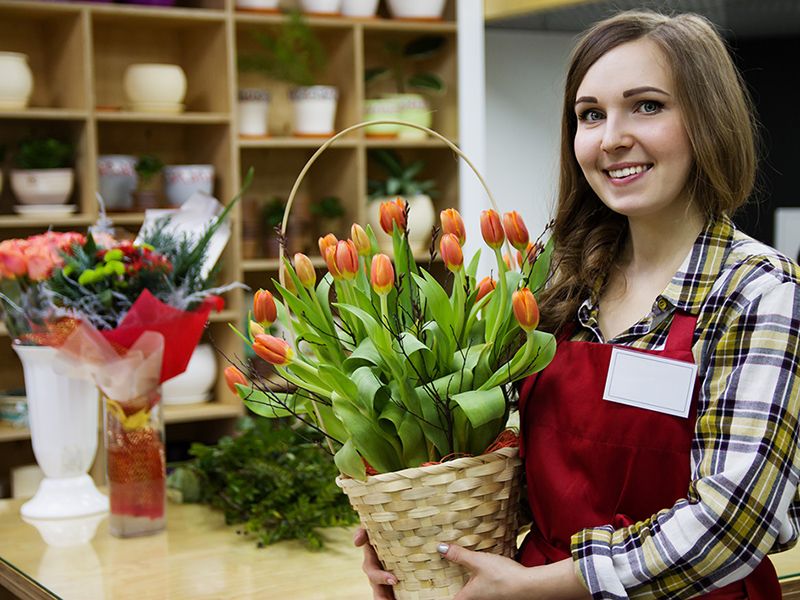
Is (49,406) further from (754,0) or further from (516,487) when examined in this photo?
(754,0)

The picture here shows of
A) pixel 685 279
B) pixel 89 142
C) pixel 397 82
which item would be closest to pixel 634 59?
pixel 685 279

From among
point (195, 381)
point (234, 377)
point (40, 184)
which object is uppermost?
point (40, 184)

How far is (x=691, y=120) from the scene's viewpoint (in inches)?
46.6

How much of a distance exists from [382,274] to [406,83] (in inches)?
126

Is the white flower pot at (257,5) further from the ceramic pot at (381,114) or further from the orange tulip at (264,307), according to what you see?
the orange tulip at (264,307)

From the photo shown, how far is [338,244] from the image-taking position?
122 centimetres

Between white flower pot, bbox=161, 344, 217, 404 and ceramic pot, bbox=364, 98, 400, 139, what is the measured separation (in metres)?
1.03

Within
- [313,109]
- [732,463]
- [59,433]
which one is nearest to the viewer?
[732,463]

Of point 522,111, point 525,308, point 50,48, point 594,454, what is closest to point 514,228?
point 525,308

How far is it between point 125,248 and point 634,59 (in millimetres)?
1071

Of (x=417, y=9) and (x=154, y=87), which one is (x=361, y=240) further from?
(x=417, y=9)

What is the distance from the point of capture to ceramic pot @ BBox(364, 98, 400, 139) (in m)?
3.96

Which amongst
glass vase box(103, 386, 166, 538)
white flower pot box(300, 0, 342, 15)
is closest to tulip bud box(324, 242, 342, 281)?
glass vase box(103, 386, 166, 538)

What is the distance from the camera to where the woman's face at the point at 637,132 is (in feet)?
3.91
